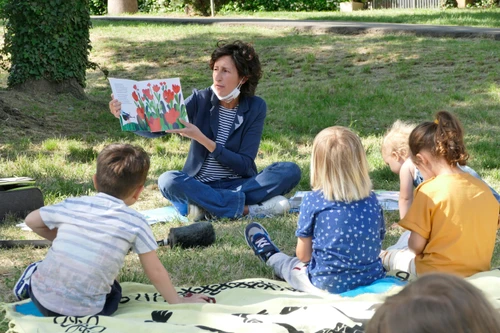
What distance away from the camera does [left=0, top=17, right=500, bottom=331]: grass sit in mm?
5055

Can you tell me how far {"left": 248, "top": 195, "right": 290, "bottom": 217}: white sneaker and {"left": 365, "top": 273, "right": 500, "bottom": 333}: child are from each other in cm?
406

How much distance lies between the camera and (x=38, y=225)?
360 cm

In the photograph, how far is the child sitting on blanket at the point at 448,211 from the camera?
12.8ft

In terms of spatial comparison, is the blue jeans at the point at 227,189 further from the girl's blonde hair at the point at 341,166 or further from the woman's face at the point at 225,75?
the girl's blonde hair at the point at 341,166

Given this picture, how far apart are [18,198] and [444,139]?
10.5ft


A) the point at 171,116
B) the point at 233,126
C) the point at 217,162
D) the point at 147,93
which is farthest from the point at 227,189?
the point at 147,93

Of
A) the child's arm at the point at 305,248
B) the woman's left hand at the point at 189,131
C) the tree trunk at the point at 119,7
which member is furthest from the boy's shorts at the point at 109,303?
the tree trunk at the point at 119,7

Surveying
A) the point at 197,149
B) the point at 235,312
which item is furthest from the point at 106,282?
the point at 197,149

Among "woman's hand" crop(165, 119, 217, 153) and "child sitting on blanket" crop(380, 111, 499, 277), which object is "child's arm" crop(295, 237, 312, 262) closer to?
"child sitting on blanket" crop(380, 111, 499, 277)

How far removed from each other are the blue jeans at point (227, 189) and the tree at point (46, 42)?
5103mm

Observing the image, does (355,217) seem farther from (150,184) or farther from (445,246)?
(150,184)

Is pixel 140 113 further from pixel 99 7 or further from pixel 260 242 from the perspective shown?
pixel 99 7

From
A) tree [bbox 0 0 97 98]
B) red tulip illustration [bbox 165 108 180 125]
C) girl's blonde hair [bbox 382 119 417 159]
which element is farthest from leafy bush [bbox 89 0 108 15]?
girl's blonde hair [bbox 382 119 417 159]

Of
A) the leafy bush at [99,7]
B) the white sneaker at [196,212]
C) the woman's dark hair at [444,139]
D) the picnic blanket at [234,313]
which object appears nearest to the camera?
the picnic blanket at [234,313]
